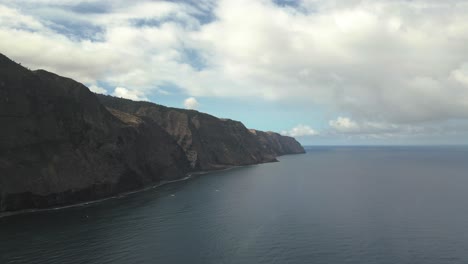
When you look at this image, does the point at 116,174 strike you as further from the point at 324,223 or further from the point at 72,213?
the point at 324,223

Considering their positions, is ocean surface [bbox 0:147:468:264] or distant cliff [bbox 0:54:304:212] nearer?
ocean surface [bbox 0:147:468:264]

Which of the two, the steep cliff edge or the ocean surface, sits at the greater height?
the steep cliff edge

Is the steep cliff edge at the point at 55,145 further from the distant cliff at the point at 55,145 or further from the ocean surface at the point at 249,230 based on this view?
the ocean surface at the point at 249,230

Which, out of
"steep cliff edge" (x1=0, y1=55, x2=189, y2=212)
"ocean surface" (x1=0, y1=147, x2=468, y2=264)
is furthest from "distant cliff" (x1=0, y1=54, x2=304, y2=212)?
"ocean surface" (x1=0, y1=147, x2=468, y2=264)

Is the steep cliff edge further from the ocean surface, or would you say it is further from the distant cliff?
the ocean surface

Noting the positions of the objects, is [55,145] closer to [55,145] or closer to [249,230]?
[55,145]

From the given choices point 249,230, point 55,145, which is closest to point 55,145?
point 55,145

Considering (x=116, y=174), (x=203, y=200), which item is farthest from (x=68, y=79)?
(x=203, y=200)

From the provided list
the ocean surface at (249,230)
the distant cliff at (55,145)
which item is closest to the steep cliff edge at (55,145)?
the distant cliff at (55,145)
